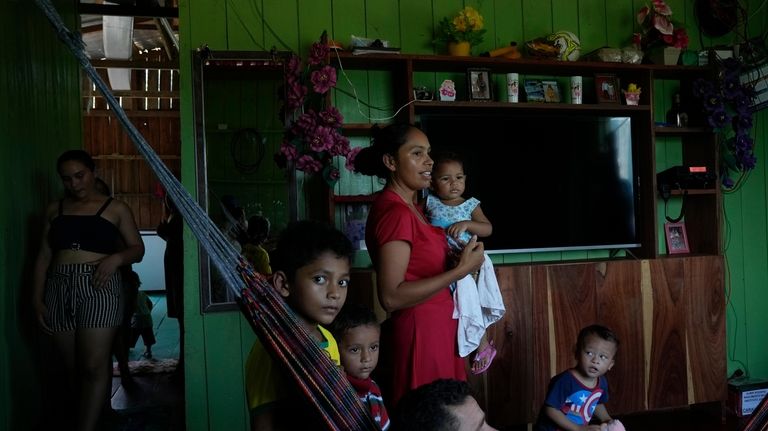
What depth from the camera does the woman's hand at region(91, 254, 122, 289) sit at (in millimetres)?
2367

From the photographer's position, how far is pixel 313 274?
44.4 inches

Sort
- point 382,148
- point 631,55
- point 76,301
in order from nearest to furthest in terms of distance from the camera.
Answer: point 382,148
point 76,301
point 631,55

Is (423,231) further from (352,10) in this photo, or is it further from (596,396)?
A: (352,10)

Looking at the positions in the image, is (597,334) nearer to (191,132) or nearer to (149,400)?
(191,132)

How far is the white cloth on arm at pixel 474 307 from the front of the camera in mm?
1674

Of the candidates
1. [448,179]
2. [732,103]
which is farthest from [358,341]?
[732,103]

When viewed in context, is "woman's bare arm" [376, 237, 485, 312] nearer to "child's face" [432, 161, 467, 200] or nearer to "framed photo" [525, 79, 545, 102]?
"child's face" [432, 161, 467, 200]

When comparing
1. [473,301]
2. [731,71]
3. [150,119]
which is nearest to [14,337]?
[473,301]

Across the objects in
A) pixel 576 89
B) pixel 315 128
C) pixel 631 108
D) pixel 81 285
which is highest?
pixel 576 89

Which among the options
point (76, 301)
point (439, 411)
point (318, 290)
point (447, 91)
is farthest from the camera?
point (447, 91)

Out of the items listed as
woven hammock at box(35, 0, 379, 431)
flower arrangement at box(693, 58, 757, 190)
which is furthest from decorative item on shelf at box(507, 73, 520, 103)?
woven hammock at box(35, 0, 379, 431)

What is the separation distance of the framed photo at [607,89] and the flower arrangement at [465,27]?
62cm

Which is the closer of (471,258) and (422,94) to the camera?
(471,258)

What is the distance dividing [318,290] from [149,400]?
264cm
